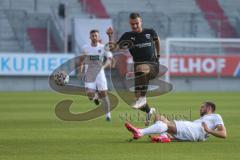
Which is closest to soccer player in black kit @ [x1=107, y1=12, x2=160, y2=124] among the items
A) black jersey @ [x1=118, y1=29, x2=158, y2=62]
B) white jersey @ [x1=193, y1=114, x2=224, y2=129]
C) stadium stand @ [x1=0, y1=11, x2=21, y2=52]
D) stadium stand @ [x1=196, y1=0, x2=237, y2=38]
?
black jersey @ [x1=118, y1=29, x2=158, y2=62]

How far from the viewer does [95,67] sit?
21094mm

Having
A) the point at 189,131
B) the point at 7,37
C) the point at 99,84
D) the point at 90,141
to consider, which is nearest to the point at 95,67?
the point at 99,84

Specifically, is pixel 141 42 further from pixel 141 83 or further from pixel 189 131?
pixel 189 131

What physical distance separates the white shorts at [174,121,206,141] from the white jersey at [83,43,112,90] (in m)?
7.02

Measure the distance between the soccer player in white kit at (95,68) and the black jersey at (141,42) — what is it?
405cm

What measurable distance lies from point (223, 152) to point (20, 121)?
7752mm

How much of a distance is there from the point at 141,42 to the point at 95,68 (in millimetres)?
5097

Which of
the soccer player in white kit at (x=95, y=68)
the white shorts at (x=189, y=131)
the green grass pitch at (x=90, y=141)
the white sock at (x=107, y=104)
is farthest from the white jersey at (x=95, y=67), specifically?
the white shorts at (x=189, y=131)

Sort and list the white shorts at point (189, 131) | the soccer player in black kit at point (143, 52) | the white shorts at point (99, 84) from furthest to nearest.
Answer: the white shorts at point (99, 84) < the soccer player in black kit at point (143, 52) < the white shorts at point (189, 131)

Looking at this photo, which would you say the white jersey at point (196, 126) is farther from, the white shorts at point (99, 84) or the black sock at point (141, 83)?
the white shorts at point (99, 84)

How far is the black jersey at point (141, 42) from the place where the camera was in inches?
631

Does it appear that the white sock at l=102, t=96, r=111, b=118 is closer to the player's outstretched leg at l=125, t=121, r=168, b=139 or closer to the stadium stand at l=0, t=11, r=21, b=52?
the player's outstretched leg at l=125, t=121, r=168, b=139

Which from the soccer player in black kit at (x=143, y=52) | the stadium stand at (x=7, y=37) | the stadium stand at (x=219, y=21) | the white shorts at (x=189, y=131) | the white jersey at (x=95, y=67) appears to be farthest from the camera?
the stadium stand at (x=219, y=21)

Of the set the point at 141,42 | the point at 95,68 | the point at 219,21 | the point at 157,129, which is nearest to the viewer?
the point at 157,129
